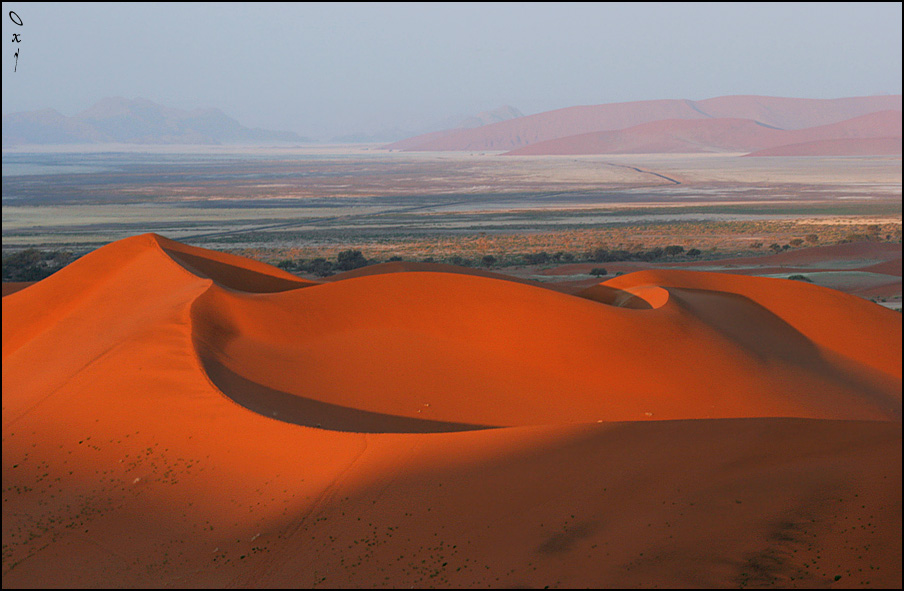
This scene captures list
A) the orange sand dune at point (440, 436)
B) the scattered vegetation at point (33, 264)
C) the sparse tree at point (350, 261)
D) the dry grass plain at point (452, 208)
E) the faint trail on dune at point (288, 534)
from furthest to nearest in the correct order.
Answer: the dry grass plain at point (452, 208)
the sparse tree at point (350, 261)
the scattered vegetation at point (33, 264)
the faint trail on dune at point (288, 534)
the orange sand dune at point (440, 436)

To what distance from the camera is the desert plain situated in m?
8.00

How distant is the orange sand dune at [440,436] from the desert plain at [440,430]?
1.6 inches

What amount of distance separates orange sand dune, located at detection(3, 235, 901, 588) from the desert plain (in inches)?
1.6

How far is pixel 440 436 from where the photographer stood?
10.9 metres

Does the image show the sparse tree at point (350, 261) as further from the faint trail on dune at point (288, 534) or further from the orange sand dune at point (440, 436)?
the faint trail on dune at point (288, 534)

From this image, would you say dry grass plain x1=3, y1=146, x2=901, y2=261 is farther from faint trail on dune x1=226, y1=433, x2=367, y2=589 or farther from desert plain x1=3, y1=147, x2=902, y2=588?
faint trail on dune x1=226, y1=433, x2=367, y2=589

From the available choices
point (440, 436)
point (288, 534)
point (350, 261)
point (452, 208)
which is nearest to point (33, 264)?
point (350, 261)

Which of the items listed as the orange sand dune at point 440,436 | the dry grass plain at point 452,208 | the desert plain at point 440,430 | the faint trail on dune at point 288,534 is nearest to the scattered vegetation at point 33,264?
the dry grass plain at point 452,208

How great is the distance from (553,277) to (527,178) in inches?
3941

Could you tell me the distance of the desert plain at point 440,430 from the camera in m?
8.00

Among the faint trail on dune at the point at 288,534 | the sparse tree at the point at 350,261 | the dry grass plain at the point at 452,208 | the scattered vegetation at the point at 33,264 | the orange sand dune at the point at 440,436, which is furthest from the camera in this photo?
the dry grass plain at the point at 452,208

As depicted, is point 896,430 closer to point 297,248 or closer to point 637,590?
point 637,590

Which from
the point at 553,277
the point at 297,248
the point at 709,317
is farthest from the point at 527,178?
the point at 709,317

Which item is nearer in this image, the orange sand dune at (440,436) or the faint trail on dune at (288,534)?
the orange sand dune at (440,436)
